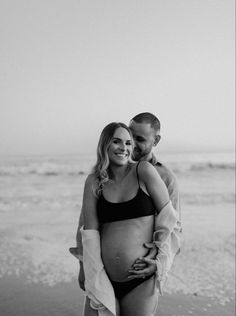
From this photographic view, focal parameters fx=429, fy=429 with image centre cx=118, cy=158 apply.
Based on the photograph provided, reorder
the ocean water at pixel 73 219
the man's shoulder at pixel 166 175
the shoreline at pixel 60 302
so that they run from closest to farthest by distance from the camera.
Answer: the man's shoulder at pixel 166 175 < the shoreline at pixel 60 302 < the ocean water at pixel 73 219

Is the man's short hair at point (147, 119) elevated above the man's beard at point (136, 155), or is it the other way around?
the man's short hair at point (147, 119)

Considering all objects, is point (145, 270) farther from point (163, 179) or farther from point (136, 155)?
point (136, 155)

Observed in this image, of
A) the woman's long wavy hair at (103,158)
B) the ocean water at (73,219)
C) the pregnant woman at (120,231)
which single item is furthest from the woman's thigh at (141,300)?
the ocean water at (73,219)

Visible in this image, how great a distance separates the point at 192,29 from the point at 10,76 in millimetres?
2927

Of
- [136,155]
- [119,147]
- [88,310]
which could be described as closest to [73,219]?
[136,155]

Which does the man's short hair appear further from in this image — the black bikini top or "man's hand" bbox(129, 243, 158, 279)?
"man's hand" bbox(129, 243, 158, 279)

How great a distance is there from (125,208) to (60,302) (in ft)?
5.95

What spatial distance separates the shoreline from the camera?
2959 mm

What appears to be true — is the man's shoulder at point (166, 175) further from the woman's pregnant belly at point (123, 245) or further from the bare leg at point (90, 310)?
the bare leg at point (90, 310)

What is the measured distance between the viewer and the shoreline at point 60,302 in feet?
9.71

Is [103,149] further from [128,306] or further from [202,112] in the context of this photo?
[202,112]

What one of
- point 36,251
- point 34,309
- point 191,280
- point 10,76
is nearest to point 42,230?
point 36,251

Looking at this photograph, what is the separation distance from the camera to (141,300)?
1555mm

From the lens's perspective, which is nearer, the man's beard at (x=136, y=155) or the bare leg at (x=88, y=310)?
the bare leg at (x=88, y=310)
